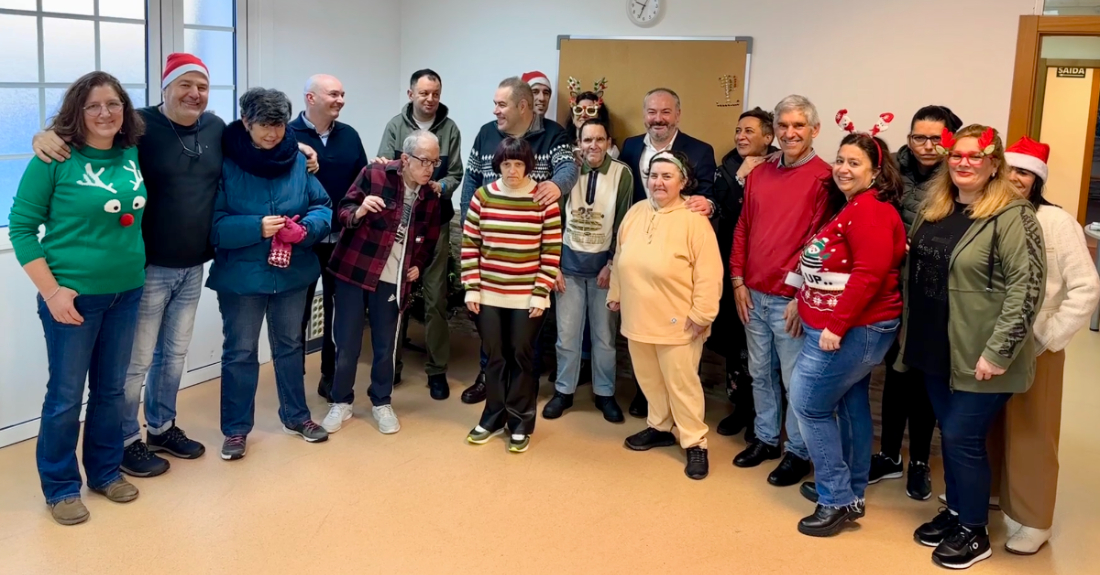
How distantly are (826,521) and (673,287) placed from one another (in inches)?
41.0

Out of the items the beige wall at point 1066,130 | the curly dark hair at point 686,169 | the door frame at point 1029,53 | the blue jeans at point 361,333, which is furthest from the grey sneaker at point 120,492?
the beige wall at point 1066,130

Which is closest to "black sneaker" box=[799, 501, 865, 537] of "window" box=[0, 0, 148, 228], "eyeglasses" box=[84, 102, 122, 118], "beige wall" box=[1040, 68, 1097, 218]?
"eyeglasses" box=[84, 102, 122, 118]

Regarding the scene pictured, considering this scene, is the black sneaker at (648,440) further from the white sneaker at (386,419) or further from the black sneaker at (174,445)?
the black sneaker at (174,445)

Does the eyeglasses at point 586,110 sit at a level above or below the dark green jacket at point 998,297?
above

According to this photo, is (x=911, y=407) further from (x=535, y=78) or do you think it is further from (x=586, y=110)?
(x=535, y=78)

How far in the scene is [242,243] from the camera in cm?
323

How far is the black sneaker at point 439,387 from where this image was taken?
438cm

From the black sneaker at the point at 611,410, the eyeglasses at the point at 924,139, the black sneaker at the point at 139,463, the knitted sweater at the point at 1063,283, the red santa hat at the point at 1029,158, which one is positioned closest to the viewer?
the knitted sweater at the point at 1063,283

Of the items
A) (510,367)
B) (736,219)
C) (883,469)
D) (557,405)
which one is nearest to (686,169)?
(736,219)

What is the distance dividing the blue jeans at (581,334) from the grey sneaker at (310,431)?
3.77 feet

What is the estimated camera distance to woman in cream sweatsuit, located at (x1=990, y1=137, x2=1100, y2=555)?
8.86 feet

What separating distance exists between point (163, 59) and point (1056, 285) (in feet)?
12.8

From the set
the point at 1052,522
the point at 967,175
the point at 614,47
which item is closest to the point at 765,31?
the point at 614,47

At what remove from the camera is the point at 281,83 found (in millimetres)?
4695
